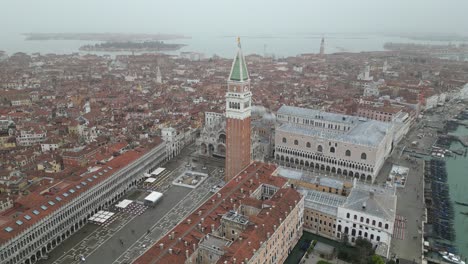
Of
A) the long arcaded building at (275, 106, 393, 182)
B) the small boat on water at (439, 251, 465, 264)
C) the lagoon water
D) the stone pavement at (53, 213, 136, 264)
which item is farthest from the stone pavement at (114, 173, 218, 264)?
the lagoon water

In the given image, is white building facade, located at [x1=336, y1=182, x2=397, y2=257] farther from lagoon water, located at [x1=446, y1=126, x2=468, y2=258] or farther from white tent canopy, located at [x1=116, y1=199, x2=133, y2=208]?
white tent canopy, located at [x1=116, y1=199, x2=133, y2=208]

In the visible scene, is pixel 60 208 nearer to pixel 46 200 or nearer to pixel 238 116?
pixel 46 200

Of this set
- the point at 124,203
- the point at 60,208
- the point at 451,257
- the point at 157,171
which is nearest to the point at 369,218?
the point at 451,257

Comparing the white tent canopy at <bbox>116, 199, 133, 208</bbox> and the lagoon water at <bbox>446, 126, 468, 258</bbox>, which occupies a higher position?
the white tent canopy at <bbox>116, 199, 133, 208</bbox>

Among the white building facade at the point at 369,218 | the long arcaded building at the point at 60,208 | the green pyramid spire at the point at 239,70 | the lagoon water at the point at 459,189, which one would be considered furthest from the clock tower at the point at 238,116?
the lagoon water at the point at 459,189

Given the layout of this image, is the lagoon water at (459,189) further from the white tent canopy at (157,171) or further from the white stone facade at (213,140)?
the white tent canopy at (157,171)

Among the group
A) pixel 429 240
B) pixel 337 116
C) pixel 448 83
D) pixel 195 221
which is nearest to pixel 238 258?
pixel 195 221
